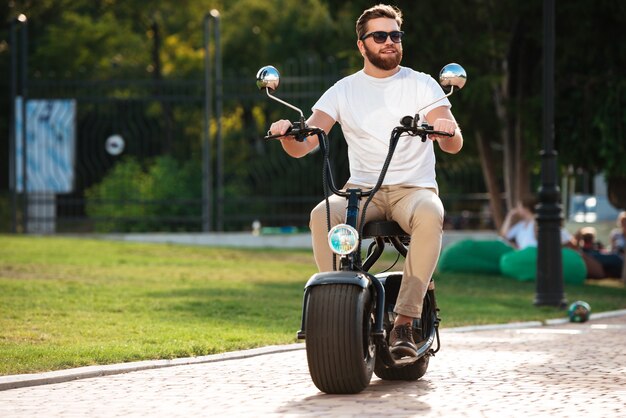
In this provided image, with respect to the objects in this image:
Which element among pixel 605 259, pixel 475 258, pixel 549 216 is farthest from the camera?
pixel 605 259

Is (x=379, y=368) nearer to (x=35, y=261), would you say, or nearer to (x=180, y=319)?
(x=180, y=319)

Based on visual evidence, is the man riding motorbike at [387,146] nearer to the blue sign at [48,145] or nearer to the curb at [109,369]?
the curb at [109,369]

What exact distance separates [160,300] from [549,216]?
4.02 meters

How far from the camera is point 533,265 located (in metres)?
19.3

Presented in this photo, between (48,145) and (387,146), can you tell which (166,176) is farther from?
(387,146)

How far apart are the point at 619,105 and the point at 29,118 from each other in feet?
44.9

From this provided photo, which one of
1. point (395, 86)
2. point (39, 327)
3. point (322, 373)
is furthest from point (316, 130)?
point (39, 327)

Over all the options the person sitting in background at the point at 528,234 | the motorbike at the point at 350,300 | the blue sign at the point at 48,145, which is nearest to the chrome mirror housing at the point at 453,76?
the motorbike at the point at 350,300

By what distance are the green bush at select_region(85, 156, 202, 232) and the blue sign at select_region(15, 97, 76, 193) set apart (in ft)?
3.11

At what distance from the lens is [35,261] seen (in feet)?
65.7

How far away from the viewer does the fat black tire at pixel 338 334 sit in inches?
277

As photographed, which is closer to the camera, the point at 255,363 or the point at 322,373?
the point at 322,373

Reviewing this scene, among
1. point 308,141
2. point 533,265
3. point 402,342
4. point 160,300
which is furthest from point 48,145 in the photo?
point 402,342

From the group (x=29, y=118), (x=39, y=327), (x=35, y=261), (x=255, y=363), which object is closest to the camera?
(x=255, y=363)
